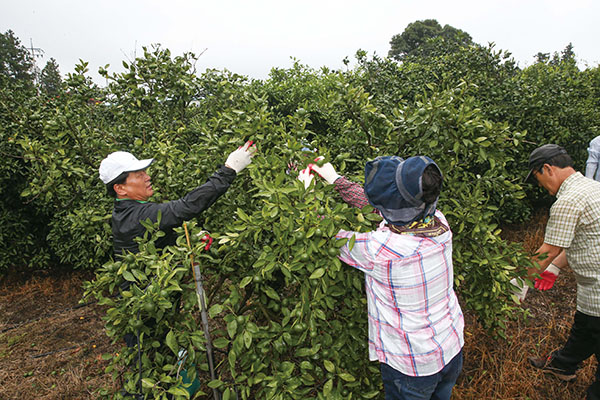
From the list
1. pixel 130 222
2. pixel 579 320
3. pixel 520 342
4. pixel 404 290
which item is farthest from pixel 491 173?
pixel 130 222

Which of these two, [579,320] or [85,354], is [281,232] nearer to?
[579,320]

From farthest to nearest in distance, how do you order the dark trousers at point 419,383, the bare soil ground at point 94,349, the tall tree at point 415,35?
the tall tree at point 415,35 < the bare soil ground at point 94,349 < the dark trousers at point 419,383

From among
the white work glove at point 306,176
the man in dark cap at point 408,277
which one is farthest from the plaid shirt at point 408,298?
the white work glove at point 306,176

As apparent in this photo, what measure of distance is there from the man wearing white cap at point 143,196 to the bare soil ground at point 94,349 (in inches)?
40.2

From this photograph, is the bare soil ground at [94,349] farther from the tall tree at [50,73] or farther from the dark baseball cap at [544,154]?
the tall tree at [50,73]

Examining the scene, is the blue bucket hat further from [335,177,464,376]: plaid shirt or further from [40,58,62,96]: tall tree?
Answer: [40,58,62,96]: tall tree

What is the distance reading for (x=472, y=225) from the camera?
2150 millimetres

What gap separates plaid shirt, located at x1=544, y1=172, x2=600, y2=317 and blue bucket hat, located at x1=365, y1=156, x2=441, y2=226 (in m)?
1.45

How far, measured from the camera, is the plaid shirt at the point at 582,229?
231 centimetres

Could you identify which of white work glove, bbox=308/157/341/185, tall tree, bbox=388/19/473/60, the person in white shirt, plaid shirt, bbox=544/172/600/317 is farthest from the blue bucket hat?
tall tree, bbox=388/19/473/60

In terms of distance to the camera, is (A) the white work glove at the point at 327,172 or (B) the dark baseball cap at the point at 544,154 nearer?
(A) the white work glove at the point at 327,172

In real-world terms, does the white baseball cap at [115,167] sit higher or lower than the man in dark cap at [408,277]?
higher

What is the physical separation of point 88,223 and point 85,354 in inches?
73.0

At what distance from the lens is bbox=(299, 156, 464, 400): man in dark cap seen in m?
1.45
